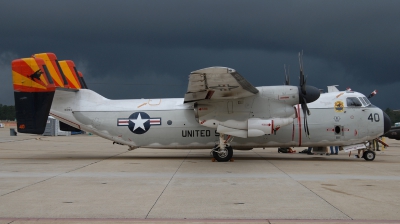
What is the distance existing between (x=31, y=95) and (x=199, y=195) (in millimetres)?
12720

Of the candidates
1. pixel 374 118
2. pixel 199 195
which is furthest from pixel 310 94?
pixel 199 195

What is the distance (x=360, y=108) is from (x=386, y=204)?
1122 cm

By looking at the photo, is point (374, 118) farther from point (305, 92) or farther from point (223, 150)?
A: point (223, 150)

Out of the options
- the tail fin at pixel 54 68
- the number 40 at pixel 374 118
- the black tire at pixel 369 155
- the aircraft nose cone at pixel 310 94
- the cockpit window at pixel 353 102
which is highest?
the tail fin at pixel 54 68

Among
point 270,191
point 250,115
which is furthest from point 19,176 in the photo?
point 250,115

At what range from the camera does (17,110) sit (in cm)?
1948

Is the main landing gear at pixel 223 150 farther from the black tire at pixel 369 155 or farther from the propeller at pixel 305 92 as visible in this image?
the black tire at pixel 369 155

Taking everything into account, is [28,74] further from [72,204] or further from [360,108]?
[360,108]

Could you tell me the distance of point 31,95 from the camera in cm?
1941

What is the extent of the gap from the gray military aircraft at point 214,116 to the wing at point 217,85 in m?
0.07

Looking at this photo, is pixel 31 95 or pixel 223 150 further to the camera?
pixel 31 95

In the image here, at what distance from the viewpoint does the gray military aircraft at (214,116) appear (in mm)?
18281

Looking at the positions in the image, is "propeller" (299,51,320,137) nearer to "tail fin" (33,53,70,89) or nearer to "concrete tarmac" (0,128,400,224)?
"concrete tarmac" (0,128,400,224)

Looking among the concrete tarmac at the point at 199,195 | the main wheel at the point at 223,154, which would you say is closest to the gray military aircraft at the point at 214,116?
the main wheel at the point at 223,154
